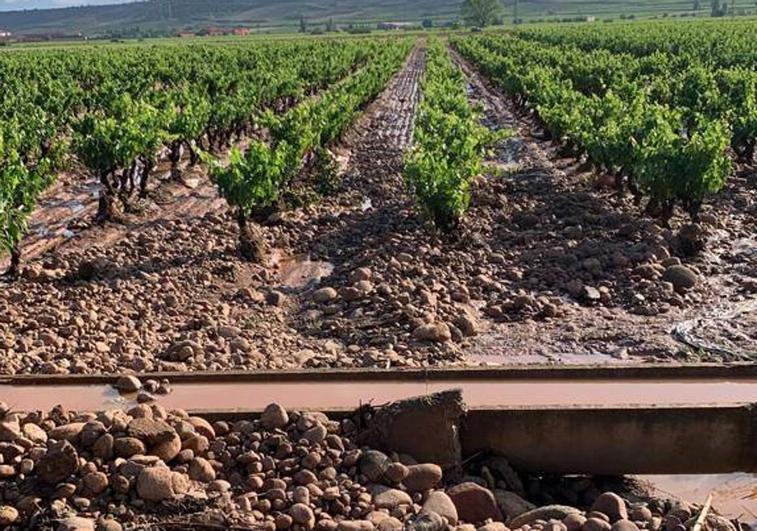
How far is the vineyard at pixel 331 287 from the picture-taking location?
6.29m

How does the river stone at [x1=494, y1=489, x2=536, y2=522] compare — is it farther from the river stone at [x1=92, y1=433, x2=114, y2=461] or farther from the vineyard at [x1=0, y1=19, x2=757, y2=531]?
the river stone at [x1=92, y1=433, x2=114, y2=461]

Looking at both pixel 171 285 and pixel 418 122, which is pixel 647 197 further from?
pixel 171 285

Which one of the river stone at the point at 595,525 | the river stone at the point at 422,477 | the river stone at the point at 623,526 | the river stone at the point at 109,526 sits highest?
the river stone at the point at 109,526

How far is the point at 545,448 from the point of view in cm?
733

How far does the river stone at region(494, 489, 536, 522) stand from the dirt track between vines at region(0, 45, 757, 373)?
117 inches

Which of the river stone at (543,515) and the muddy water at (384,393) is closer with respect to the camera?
the river stone at (543,515)

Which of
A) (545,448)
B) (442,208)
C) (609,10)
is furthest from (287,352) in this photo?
(609,10)

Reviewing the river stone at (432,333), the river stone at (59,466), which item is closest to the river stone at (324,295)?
the river stone at (432,333)

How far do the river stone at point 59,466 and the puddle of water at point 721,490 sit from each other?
4.72m

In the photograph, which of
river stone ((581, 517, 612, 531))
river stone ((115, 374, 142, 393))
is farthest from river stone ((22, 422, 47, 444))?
river stone ((581, 517, 612, 531))

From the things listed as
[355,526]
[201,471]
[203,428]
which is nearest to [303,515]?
[355,526]

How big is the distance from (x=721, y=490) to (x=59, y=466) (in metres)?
5.34

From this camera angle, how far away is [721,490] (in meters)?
7.29

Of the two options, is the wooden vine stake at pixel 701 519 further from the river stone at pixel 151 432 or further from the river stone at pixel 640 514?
the river stone at pixel 151 432
